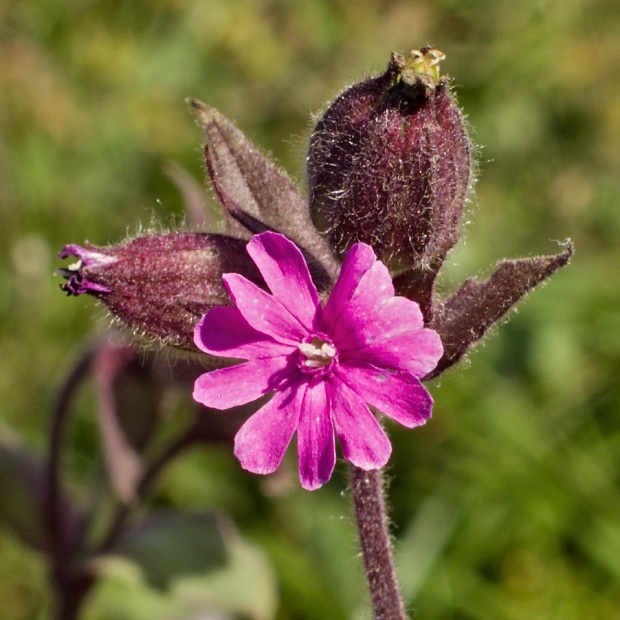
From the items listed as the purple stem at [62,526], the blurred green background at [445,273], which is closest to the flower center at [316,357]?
the blurred green background at [445,273]

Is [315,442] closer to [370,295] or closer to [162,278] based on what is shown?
[370,295]

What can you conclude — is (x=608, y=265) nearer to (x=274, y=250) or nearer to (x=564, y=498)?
(x=564, y=498)

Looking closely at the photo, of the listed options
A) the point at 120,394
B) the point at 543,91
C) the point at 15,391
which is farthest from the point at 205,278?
the point at 543,91

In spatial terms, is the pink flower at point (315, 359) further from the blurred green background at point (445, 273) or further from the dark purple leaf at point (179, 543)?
the dark purple leaf at point (179, 543)

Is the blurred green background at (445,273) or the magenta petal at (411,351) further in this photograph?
the blurred green background at (445,273)

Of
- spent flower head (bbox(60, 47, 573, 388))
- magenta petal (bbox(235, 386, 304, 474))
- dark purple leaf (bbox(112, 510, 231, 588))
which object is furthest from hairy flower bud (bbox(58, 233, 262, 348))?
dark purple leaf (bbox(112, 510, 231, 588))
